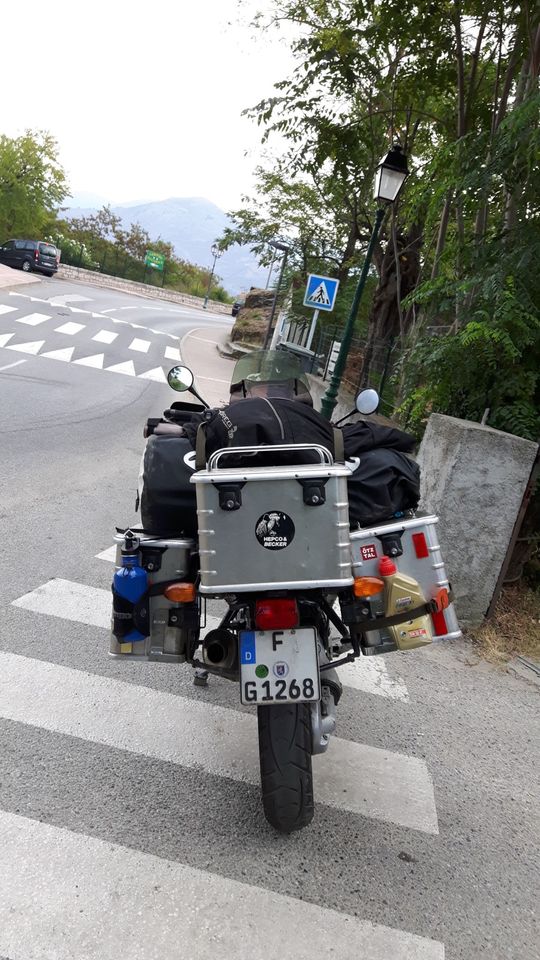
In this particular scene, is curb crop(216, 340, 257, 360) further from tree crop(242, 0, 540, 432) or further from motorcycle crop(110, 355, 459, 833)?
motorcycle crop(110, 355, 459, 833)

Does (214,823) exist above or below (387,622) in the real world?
below

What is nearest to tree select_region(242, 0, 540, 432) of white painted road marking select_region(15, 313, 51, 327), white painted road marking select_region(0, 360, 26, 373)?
white painted road marking select_region(0, 360, 26, 373)

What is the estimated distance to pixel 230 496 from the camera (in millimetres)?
2623

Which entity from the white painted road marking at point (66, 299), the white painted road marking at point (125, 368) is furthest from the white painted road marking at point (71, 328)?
the white painted road marking at point (66, 299)

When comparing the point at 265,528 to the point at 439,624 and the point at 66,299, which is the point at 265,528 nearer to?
the point at 439,624

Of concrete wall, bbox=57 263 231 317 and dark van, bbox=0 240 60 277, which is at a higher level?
dark van, bbox=0 240 60 277

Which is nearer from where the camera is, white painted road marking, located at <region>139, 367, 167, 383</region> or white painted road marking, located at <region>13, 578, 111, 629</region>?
white painted road marking, located at <region>13, 578, 111, 629</region>

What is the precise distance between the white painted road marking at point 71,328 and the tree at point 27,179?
2844 cm

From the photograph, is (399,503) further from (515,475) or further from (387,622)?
(515,475)

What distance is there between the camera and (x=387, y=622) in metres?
2.95

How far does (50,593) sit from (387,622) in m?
2.80

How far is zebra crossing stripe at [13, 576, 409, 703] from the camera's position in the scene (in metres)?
4.55

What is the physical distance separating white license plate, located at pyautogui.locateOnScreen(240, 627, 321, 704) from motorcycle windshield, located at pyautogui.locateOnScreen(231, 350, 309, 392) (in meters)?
1.64

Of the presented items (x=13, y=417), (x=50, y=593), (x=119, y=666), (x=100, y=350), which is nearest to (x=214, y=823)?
(x=119, y=666)
